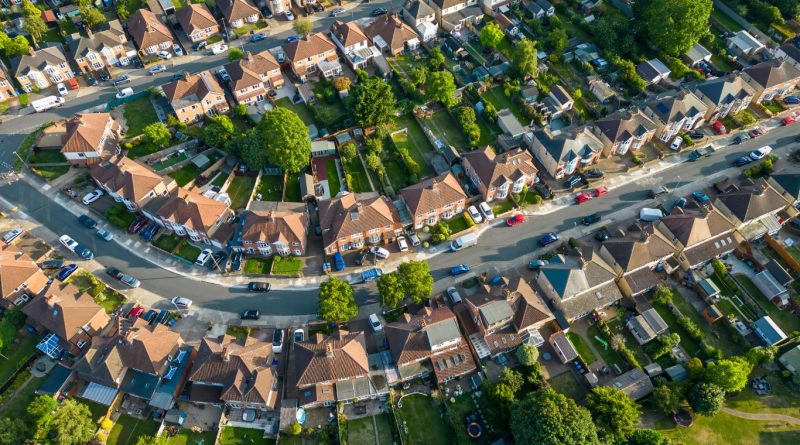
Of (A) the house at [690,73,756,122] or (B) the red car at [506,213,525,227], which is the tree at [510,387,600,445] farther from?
(A) the house at [690,73,756,122]

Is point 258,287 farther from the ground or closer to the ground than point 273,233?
closer to the ground

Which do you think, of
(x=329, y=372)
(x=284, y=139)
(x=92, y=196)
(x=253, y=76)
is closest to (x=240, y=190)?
(x=284, y=139)

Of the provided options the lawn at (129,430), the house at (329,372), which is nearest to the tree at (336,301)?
the house at (329,372)

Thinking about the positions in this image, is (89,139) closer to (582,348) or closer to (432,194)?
(432,194)

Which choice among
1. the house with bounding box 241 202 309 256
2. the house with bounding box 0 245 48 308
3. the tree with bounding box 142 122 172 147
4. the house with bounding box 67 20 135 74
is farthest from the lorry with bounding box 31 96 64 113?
the house with bounding box 241 202 309 256

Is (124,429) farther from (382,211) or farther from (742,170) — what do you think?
(742,170)

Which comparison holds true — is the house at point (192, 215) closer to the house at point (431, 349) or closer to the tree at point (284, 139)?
the tree at point (284, 139)

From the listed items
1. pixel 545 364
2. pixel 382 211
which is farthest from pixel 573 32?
pixel 545 364
